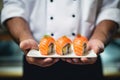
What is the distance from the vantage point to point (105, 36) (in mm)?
1100

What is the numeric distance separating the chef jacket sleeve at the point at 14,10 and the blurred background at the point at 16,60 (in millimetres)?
820

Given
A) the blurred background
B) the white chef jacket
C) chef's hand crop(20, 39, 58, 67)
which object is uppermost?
the white chef jacket

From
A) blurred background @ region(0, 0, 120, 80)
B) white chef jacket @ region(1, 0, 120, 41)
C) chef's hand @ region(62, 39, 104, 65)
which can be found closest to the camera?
chef's hand @ region(62, 39, 104, 65)

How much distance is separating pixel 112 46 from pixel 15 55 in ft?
2.23

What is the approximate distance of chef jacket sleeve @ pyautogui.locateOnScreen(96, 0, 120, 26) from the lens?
115 centimetres

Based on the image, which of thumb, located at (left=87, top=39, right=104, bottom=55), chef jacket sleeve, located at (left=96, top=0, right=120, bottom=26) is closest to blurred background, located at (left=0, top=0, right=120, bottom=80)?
chef jacket sleeve, located at (left=96, top=0, right=120, bottom=26)

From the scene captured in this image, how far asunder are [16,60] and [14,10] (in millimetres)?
912

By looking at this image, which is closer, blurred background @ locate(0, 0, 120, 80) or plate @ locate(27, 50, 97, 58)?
plate @ locate(27, 50, 97, 58)

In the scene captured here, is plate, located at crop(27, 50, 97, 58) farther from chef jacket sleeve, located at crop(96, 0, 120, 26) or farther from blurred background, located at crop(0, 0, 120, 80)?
blurred background, located at crop(0, 0, 120, 80)

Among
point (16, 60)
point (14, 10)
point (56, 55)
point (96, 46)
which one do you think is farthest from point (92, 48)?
point (16, 60)

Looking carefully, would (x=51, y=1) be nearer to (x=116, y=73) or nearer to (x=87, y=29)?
(x=87, y=29)

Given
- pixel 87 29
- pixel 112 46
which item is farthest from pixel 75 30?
pixel 112 46

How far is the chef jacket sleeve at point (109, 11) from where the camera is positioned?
1.15 meters

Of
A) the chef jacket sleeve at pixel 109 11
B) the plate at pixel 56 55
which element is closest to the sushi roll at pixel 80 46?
the plate at pixel 56 55
